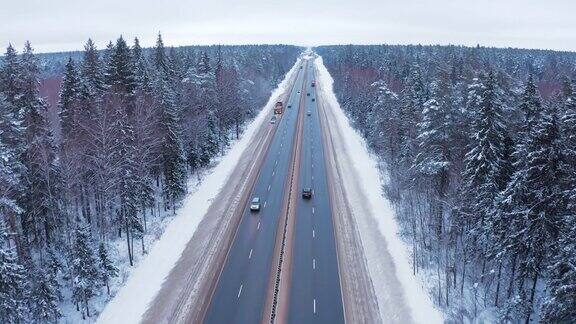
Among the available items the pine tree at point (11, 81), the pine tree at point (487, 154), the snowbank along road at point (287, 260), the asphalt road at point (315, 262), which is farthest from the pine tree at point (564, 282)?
the pine tree at point (11, 81)

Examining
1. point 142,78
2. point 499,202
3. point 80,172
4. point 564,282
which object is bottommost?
point 564,282

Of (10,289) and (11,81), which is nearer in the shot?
(10,289)

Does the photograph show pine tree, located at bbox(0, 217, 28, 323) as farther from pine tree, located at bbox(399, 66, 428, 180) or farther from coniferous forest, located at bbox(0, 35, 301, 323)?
pine tree, located at bbox(399, 66, 428, 180)

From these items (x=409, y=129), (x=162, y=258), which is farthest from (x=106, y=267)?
(x=409, y=129)

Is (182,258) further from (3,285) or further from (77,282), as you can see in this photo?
(3,285)

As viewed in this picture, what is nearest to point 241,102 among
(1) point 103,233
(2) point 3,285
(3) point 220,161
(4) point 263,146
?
(4) point 263,146

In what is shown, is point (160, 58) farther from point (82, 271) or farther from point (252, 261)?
point (82, 271)
